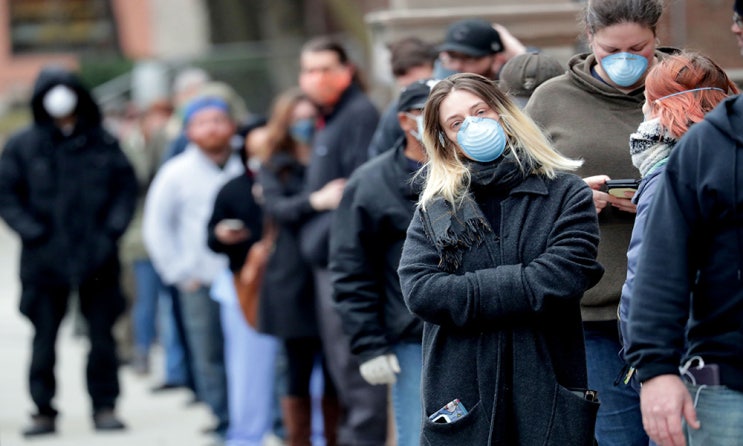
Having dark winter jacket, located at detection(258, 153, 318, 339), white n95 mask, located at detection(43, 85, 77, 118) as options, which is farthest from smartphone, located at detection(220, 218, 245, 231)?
white n95 mask, located at detection(43, 85, 77, 118)

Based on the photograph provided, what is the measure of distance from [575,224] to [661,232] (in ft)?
1.97

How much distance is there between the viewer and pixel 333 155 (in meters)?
7.37

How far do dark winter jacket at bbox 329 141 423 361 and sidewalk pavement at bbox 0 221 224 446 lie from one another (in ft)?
11.6

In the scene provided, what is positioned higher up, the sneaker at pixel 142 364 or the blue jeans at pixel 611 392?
the blue jeans at pixel 611 392

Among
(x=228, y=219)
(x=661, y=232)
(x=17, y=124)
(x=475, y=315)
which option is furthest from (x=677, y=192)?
(x=17, y=124)

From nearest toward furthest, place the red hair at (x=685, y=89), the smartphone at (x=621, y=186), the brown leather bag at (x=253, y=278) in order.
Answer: the red hair at (x=685, y=89), the smartphone at (x=621, y=186), the brown leather bag at (x=253, y=278)

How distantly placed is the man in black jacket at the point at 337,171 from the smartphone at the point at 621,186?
8.48 feet

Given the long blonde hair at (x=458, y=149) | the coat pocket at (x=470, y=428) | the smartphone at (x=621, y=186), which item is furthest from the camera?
the smartphone at (x=621, y=186)

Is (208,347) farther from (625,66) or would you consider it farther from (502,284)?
(502,284)

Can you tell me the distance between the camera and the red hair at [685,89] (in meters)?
4.14

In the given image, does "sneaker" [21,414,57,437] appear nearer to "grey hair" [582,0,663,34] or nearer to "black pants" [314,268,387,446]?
"black pants" [314,268,387,446]

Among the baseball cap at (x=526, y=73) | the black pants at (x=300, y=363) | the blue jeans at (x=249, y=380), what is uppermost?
the baseball cap at (x=526, y=73)

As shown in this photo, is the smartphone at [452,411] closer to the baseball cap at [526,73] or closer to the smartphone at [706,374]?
the smartphone at [706,374]

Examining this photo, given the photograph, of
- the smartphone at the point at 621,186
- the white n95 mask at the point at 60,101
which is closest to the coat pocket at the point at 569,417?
the smartphone at the point at 621,186
